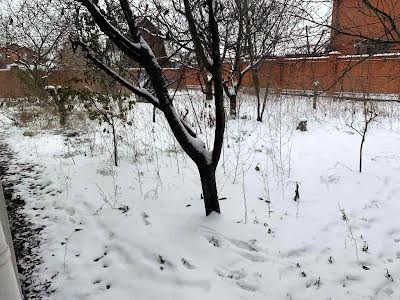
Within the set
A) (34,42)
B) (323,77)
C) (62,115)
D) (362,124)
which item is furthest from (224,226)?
(323,77)

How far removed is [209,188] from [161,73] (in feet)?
3.93

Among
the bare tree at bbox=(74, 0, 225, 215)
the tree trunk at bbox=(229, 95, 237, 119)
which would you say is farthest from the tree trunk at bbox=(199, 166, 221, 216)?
the tree trunk at bbox=(229, 95, 237, 119)

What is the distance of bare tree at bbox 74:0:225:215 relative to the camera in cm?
281

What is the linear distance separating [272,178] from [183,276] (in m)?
2.23

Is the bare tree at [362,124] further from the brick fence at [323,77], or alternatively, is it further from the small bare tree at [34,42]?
the small bare tree at [34,42]

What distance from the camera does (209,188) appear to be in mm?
3287

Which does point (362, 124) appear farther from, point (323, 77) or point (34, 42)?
point (34, 42)

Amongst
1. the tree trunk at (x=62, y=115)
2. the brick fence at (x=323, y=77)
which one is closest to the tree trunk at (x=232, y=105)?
the brick fence at (x=323, y=77)

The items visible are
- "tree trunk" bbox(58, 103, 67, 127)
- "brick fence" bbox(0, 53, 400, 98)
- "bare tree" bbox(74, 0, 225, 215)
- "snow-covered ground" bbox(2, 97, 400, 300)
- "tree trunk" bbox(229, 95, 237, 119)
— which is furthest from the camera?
"brick fence" bbox(0, 53, 400, 98)

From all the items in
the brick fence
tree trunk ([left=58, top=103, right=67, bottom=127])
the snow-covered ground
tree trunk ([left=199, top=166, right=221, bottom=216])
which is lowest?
the snow-covered ground

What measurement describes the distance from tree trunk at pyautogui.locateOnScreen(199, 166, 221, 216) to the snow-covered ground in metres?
0.11

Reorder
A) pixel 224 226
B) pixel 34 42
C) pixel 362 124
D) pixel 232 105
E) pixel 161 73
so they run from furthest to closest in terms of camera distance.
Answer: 1. pixel 34 42
2. pixel 232 105
3. pixel 362 124
4. pixel 224 226
5. pixel 161 73

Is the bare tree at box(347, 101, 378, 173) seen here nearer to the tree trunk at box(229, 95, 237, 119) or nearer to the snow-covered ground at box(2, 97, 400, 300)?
the snow-covered ground at box(2, 97, 400, 300)

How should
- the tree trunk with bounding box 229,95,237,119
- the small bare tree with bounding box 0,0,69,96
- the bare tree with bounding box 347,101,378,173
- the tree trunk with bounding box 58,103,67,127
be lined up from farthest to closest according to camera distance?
the small bare tree with bounding box 0,0,69,96
the tree trunk with bounding box 229,95,237,119
the tree trunk with bounding box 58,103,67,127
the bare tree with bounding box 347,101,378,173
